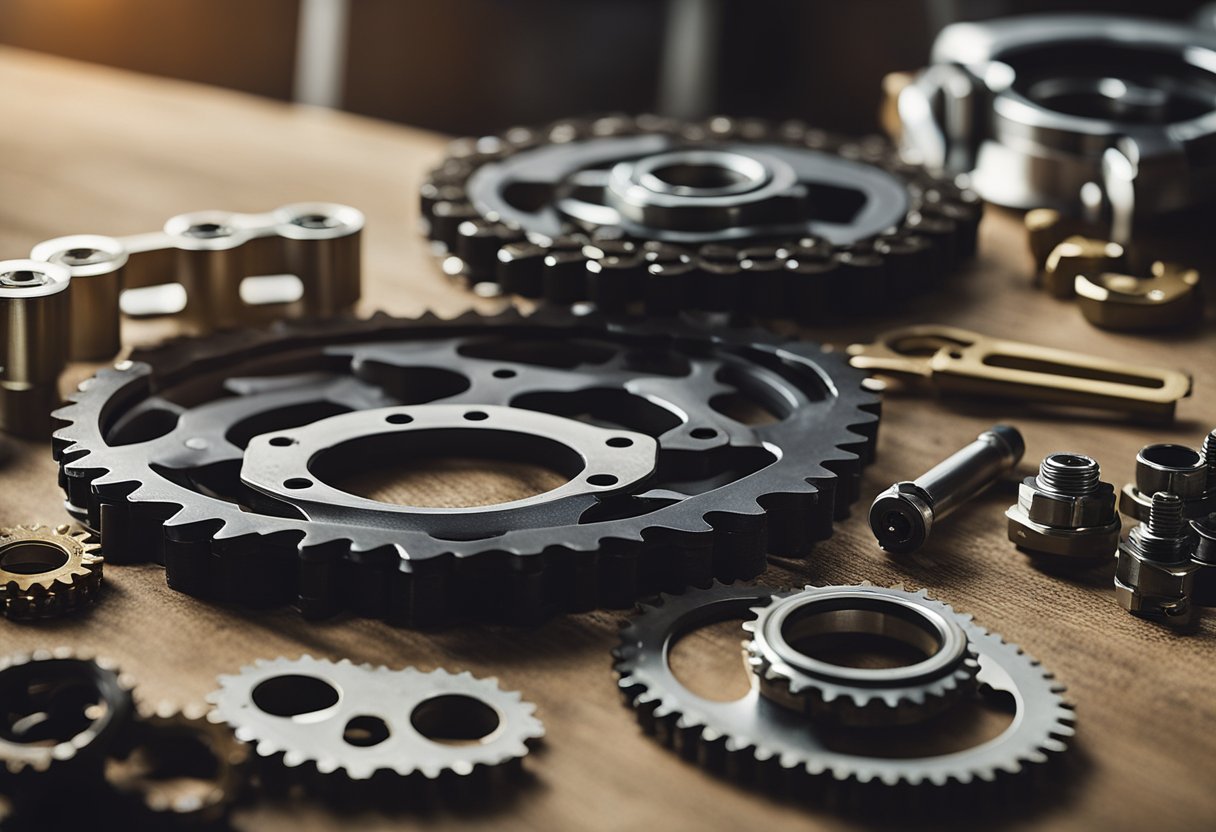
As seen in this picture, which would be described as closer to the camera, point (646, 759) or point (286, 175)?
point (646, 759)

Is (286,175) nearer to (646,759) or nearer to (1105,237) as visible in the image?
(1105,237)

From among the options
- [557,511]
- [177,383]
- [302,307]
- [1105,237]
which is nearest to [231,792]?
[557,511]

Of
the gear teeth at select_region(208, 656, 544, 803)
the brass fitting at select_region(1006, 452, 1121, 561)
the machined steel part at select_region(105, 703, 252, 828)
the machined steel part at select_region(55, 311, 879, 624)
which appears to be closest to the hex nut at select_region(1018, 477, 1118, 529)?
the brass fitting at select_region(1006, 452, 1121, 561)

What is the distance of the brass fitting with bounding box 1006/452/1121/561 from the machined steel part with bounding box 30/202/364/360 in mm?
725

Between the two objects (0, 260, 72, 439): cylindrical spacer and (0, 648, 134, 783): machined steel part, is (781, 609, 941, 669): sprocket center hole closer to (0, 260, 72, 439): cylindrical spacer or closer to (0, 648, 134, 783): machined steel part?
(0, 648, 134, 783): machined steel part

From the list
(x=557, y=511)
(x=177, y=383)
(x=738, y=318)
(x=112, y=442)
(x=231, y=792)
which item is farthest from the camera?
(x=738, y=318)

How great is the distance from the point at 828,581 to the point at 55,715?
0.50 m

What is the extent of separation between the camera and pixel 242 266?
5.06 ft

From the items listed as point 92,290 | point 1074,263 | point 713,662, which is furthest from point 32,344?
point 1074,263

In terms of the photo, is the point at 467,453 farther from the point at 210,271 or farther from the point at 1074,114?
the point at 1074,114

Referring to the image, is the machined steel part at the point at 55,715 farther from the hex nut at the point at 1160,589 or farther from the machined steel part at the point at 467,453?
the hex nut at the point at 1160,589

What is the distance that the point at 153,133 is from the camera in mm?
2209

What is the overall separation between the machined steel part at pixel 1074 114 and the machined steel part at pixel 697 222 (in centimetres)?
12

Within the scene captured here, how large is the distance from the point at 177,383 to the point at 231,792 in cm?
59
